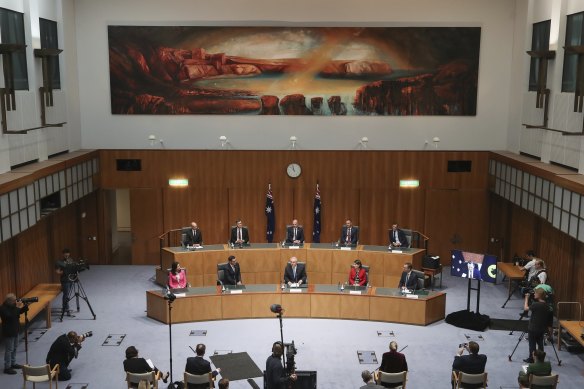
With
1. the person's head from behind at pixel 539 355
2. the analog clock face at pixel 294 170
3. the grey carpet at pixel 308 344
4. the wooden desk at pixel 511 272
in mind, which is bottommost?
the grey carpet at pixel 308 344

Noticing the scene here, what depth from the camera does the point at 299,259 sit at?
55.7ft

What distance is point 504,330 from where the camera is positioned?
14125 mm

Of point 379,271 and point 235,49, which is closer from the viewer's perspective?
point 379,271

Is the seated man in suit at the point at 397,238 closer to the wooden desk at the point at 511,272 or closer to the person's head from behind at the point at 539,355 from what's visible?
the wooden desk at the point at 511,272

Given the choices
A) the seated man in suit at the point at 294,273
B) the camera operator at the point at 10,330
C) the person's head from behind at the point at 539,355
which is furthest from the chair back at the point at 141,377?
the person's head from behind at the point at 539,355

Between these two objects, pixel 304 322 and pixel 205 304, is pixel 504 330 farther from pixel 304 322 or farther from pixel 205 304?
pixel 205 304

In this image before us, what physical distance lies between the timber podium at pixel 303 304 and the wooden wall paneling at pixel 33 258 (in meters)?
2.98

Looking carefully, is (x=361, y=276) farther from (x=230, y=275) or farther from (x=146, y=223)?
(x=146, y=223)

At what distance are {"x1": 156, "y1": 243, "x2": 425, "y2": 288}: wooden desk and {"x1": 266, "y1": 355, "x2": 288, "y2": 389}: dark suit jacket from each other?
281 inches

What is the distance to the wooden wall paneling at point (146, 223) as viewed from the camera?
64.2 ft

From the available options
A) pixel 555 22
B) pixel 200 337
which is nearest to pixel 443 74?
pixel 555 22

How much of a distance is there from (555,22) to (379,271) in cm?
774

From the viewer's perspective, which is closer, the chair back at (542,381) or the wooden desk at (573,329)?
the chair back at (542,381)

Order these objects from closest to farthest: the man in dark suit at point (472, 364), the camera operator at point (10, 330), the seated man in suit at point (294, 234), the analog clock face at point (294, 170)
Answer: the man in dark suit at point (472, 364) < the camera operator at point (10, 330) < the seated man in suit at point (294, 234) < the analog clock face at point (294, 170)
